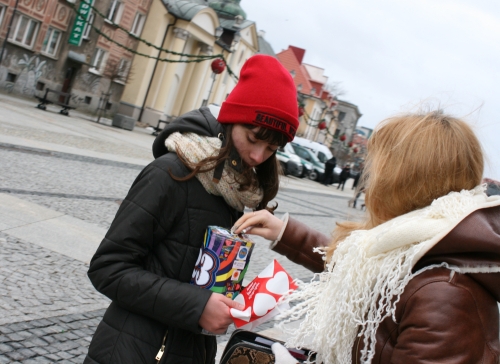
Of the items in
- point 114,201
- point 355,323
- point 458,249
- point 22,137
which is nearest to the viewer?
point 458,249

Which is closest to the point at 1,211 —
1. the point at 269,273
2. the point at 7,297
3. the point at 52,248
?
the point at 52,248

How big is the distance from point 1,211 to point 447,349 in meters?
5.87

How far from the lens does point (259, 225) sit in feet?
7.59

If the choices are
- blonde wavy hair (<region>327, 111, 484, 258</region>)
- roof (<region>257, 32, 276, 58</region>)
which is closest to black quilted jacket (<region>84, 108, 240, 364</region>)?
blonde wavy hair (<region>327, 111, 484, 258</region>)

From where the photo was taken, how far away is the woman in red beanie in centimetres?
196

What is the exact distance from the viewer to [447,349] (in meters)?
1.43

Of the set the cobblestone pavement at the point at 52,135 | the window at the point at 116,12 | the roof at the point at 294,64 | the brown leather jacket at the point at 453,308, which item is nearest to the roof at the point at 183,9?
the window at the point at 116,12

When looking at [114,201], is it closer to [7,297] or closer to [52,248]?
[52,248]

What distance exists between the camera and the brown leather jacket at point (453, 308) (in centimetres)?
144

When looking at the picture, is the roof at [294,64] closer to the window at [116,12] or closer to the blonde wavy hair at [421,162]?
the window at [116,12]

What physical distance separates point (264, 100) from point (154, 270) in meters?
0.70

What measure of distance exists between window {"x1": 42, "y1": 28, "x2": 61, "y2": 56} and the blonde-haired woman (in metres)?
27.0

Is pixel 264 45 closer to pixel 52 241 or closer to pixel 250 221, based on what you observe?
pixel 52 241

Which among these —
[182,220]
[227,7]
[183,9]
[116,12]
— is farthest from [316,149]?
[182,220]
